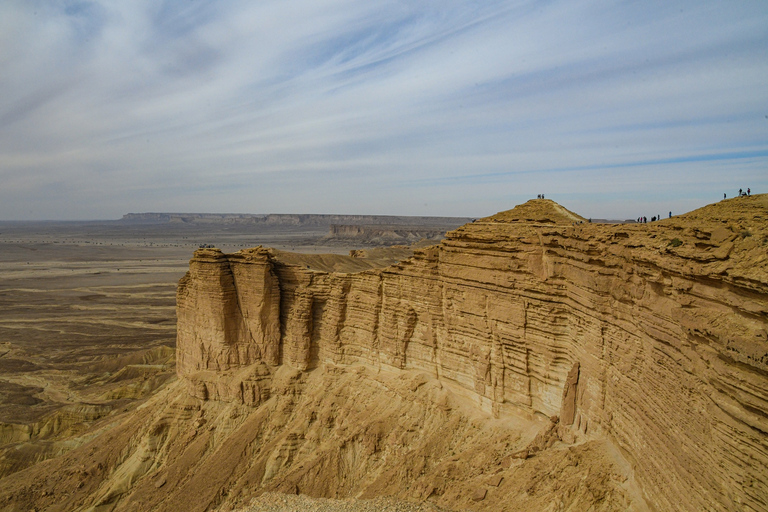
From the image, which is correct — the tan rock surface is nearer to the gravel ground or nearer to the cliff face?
the cliff face

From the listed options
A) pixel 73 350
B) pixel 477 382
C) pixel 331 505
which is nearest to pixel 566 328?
pixel 477 382

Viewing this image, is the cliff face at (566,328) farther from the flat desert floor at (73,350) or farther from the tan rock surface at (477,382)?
the flat desert floor at (73,350)

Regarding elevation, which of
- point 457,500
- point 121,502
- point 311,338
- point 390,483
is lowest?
point 121,502

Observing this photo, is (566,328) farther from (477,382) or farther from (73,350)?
(73,350)

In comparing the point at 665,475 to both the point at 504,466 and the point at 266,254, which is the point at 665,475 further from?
the point at 266,254

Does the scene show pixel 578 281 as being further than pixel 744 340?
Yes

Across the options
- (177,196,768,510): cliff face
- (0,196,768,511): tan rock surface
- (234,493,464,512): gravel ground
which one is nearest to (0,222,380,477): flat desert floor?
(0,196,768,511): tan rock surface

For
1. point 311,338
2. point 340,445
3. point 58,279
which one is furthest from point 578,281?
point 58,279
